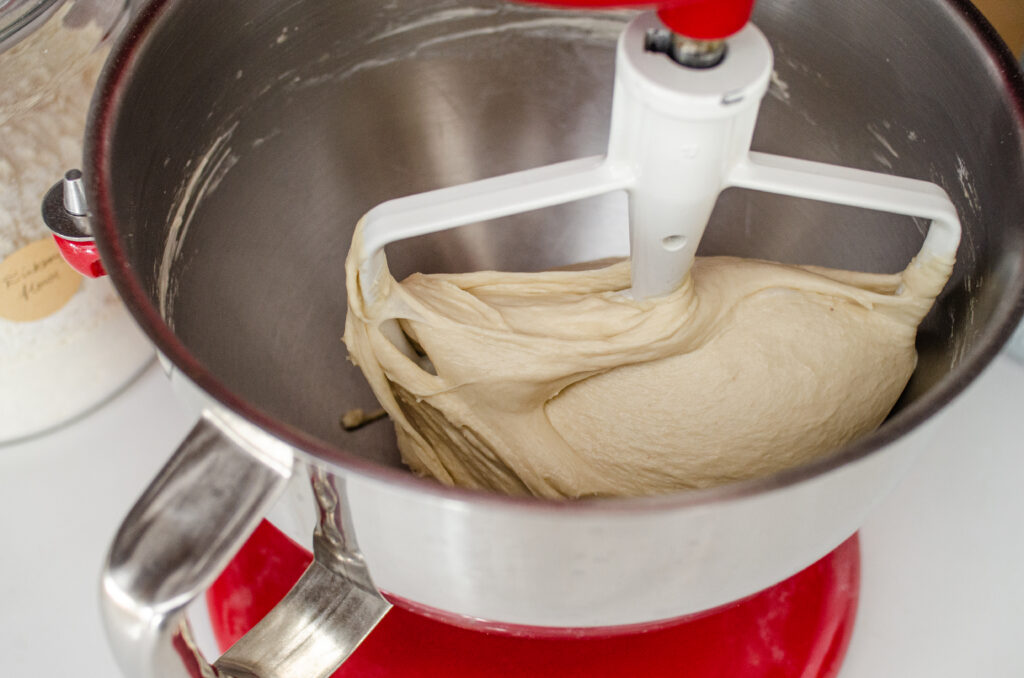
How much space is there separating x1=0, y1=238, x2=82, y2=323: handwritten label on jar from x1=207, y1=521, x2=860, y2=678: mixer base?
215 mm

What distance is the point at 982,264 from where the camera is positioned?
484mm

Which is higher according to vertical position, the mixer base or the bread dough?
the bread dough

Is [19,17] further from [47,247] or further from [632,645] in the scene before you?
[632,645]

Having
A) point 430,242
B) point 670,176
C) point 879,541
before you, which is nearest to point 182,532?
point 670,176

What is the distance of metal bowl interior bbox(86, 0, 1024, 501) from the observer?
0.47 meters

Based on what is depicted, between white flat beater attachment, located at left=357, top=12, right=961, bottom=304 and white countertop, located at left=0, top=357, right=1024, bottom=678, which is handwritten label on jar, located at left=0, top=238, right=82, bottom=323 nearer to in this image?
white countertop, located at left=0, top=357, right=1024, bottom=678

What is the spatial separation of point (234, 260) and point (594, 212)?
0.84 ft

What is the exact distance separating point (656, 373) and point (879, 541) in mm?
202

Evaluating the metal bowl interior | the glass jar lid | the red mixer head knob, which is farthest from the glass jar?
the red mixer head knob

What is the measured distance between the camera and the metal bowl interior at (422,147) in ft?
A: 1.55

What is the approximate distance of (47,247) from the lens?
61 centimetres

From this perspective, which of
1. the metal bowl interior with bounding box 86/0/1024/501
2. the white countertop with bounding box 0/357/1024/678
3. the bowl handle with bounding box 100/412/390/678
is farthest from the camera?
the white countertop with bounding box 0/357/1024/678

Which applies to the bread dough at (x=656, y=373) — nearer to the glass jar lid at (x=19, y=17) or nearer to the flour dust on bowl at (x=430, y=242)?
the flour dust on bowl at (x=430, y=242)

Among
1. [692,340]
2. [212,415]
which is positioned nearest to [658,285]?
[692,340]
